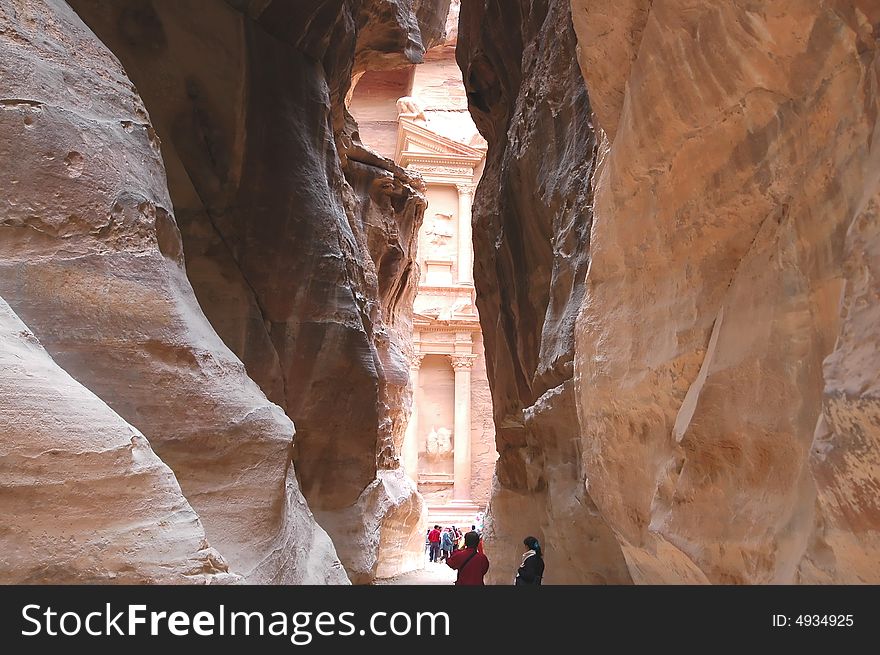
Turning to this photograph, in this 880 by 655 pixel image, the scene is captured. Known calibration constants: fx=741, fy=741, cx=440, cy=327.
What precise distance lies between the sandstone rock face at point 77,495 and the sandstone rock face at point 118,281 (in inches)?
7.3

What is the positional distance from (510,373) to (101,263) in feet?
22.9

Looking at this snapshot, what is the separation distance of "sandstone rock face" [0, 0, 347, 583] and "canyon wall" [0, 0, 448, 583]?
0.01 m

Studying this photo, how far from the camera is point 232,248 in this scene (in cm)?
857

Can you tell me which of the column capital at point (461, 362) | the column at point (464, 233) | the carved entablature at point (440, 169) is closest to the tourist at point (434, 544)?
the column capital at point (461, 362)

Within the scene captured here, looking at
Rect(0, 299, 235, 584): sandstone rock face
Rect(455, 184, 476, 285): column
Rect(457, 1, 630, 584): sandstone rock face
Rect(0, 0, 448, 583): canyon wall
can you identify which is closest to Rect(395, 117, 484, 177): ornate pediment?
Rect(455, 184, 476, 285): column

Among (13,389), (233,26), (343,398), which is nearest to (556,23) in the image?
(233,26)

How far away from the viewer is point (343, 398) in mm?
9898

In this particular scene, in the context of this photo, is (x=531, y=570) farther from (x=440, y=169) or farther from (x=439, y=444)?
(x=440, y=169)

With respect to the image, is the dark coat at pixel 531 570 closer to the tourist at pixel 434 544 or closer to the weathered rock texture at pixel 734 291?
the weathered rock texture at pixel 734 291

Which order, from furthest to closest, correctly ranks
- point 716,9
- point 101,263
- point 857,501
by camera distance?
point 101,263
point 716,9
point 857,501

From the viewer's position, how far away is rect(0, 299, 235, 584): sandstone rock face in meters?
2.61

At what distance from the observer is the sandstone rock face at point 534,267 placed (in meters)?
6.70

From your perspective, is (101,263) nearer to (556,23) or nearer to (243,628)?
(243,628)

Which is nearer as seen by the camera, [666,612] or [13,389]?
[666,612]
